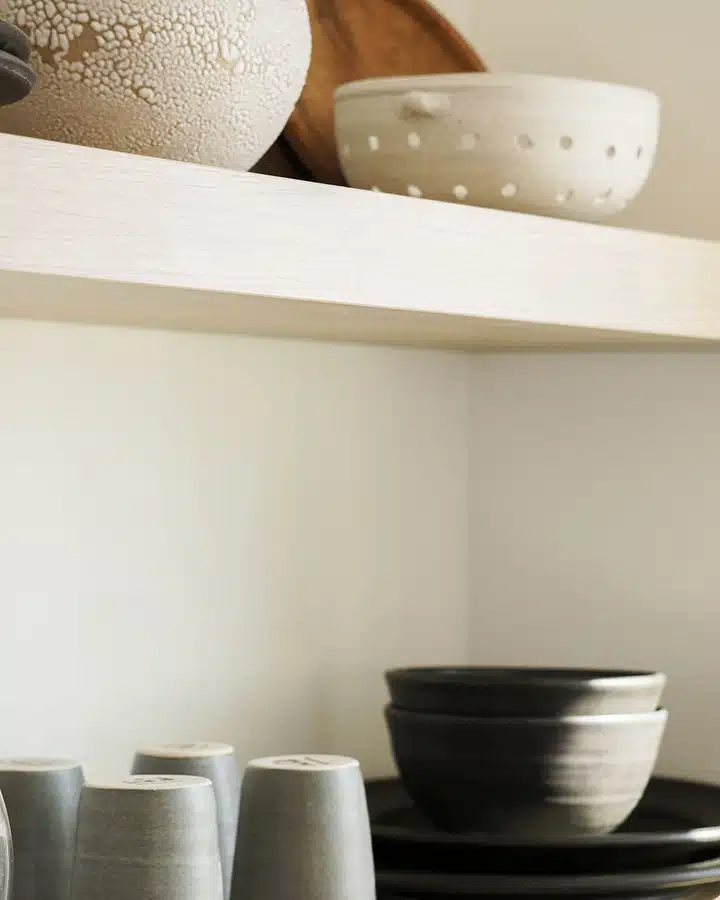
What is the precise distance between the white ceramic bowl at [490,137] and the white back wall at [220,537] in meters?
0.27

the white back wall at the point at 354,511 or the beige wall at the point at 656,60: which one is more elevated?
the beige wall at the point at 656,60

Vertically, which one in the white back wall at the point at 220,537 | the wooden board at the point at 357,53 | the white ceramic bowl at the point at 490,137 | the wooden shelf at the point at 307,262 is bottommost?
the white back wall at the point at 220,537

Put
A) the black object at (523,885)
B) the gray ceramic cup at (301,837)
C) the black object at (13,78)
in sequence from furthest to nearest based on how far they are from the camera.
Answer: the black object at (523,885)
the gray ceramic cup at (301,837)
the black object at (13,78)

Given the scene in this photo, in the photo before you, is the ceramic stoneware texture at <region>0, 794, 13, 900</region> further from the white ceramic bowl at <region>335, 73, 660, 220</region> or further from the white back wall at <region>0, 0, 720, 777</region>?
the white ceramic bowl at <region>335, 73, 660, 220</region>

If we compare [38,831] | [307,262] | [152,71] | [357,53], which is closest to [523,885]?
[38,831]

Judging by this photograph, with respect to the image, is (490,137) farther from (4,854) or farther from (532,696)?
(4,854)

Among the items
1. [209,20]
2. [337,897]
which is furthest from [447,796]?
[209,20]

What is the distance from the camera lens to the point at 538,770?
3.28 feet

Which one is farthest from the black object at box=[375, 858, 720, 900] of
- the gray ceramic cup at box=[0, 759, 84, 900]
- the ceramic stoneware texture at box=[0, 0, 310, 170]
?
the ceramic stoneware texture at box=[0, 0, 310, 170]

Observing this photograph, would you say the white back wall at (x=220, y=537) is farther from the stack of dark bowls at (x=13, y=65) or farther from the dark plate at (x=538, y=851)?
the stack of dark bowls at (x=13, y=65)

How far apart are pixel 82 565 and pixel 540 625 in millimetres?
A: 490

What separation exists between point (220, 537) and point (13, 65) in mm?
578

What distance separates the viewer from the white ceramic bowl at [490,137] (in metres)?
0.98

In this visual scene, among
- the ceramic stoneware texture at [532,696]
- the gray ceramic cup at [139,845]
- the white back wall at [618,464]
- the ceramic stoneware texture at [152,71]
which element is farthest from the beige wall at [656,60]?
the gray ceramic cup at [139,845]
